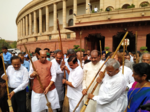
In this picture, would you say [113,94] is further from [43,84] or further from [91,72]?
[43,84]

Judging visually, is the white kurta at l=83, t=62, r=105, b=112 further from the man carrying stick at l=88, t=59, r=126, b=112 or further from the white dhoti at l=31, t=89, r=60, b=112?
the white dhoti at l=31, t=89, r=60, b=112

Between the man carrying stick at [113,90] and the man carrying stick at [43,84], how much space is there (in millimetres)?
1298

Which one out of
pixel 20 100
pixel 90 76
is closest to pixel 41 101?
pixel 20 100

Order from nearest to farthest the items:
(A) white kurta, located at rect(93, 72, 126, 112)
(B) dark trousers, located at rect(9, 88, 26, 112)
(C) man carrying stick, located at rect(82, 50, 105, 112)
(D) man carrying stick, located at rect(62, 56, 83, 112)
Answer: (A) white kurta, located at rect(93, 72, 126, 112) < (D) man carrying stick, located at rect(62, 56, 83, 112) < (C) man carrying stick, located at rect(82, 50, 105, 112) < (B) dark trousers, located at rect(9, 88, 26, 112)

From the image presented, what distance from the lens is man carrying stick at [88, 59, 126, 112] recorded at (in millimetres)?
1841

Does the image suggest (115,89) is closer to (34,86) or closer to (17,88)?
(34,86)

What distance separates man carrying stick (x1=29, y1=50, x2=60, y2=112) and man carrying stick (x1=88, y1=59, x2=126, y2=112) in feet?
4.26

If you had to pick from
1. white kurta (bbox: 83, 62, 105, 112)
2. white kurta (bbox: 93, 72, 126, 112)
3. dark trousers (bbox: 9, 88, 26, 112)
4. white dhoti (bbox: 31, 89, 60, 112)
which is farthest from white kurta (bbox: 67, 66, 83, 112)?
dark trousers (bbox: 9, 88, 26, 112)

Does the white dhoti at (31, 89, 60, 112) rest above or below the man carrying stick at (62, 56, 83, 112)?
below

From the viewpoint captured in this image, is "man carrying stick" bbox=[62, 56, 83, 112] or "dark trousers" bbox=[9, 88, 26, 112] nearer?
"man carrying stick" bbox=[62, 56, 83, 112]

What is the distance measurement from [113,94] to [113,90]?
64 mm

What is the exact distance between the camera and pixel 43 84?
2.75m

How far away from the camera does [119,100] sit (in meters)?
1.95

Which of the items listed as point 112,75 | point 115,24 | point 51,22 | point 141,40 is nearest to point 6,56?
point 112,75
